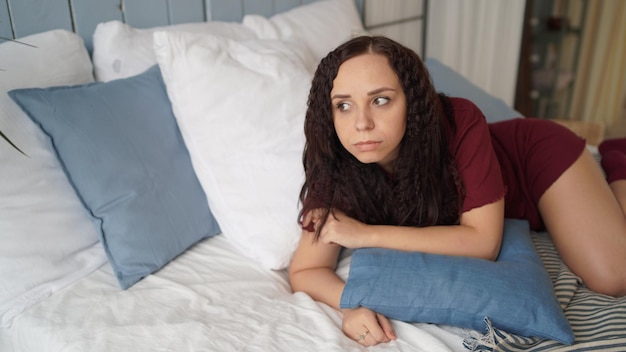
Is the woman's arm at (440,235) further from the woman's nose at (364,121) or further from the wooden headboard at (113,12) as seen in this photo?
the wooden headboard at (113,12)

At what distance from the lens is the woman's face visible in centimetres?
99

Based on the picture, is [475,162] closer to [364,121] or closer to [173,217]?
[364,121]

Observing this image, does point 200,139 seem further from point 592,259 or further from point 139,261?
point 592,259

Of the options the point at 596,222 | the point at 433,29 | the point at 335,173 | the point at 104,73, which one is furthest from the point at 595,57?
the point at 104,73

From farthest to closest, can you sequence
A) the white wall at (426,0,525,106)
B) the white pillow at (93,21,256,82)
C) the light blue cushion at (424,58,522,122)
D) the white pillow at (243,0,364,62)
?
1. the white wall at (426,0,525,106)
2. the light blue cushion at (424,58,522,122)
3. the white pillow at (243,0,364,62)
4. the white pillow at (93,21,256,82)

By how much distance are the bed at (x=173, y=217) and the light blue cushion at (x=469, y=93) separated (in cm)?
58

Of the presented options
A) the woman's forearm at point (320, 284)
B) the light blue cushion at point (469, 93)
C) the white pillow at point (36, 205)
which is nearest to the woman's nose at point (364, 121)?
the woman's forearm at point (320, 284)

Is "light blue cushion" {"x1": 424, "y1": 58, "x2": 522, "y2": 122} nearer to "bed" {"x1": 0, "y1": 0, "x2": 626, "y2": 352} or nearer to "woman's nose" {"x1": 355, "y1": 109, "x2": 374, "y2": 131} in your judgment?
"bed" {"x1": 0, "y1": 0, "x2": 626, "y2": 352}

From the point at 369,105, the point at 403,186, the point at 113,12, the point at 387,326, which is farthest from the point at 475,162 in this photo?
the point at 113,12

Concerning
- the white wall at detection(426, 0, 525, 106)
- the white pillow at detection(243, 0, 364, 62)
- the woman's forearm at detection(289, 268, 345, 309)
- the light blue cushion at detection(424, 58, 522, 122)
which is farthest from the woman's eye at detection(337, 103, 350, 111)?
the white wall at detection(426, 0, 525, 106)

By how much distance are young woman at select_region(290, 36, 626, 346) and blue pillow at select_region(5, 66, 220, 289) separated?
29 cm

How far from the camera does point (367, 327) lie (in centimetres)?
94

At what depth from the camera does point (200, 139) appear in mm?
1196

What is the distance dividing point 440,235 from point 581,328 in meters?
0.30
